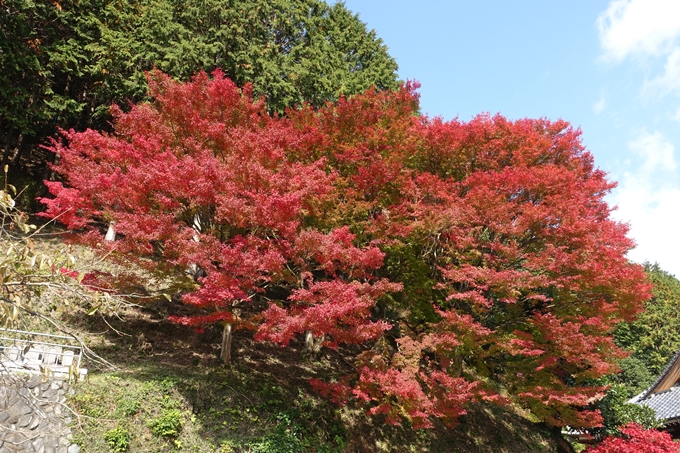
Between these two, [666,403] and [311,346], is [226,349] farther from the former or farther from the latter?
[666,403]

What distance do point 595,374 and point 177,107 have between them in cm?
1681

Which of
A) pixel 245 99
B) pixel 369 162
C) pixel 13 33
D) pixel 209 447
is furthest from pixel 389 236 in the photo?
pixel 13 33

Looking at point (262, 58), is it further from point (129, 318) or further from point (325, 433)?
point (325, 433)

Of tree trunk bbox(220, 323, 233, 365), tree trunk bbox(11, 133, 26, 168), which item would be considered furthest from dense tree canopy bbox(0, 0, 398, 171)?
tree trunk bbox(220, 323, 233, 365)

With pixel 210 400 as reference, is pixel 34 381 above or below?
above

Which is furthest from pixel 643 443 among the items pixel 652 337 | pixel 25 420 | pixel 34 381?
pixel 652 337

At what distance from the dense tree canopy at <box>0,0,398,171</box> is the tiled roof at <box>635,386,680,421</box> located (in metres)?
20.9

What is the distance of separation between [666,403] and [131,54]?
30060 mm

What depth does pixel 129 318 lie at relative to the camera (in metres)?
16.3

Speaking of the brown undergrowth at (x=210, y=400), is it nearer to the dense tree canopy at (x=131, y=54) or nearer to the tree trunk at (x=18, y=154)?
the dense tree canopy at (x=131, y=54)

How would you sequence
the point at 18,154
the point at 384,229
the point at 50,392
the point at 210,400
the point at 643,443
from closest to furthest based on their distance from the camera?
the point at 50,392, the point at 210,400, the point at 384,229, the point at 643,443, the point at 18,154

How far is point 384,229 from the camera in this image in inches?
593

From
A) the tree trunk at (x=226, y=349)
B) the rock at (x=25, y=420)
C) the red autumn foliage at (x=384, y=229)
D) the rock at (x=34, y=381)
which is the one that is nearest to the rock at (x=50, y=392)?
the rock at (x=34, y=381)

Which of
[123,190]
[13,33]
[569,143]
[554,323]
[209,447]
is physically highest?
[13,33]
